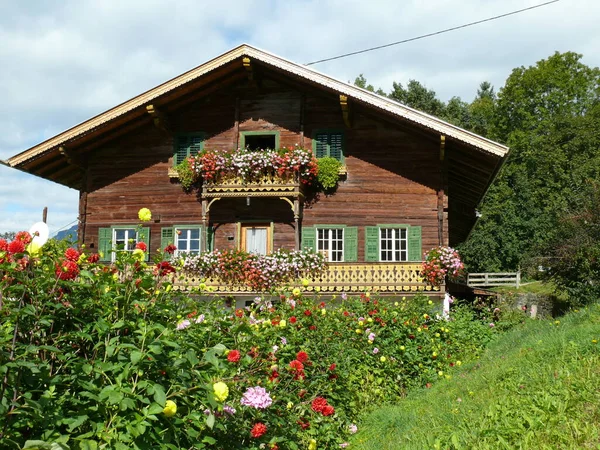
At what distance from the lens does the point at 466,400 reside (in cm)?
729

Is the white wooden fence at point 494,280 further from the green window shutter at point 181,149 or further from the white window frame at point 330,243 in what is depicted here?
the green window shutter at point 181,149

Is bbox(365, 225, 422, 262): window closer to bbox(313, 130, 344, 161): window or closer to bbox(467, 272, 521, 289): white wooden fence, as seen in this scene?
bbox(313, 130, 344, 161): window

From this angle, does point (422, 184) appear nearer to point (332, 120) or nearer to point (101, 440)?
point (332, 120)

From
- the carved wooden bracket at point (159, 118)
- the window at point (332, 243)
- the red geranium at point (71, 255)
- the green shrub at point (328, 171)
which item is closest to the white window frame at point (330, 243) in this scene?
the window at point (332, 243)

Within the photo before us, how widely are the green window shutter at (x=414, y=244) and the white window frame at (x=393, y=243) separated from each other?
129mm

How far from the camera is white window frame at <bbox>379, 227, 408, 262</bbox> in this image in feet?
61.2

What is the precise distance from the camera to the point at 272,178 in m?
18.5

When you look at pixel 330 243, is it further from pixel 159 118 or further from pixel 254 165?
pixel 159 118

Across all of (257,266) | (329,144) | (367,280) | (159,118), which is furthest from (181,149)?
(367,280)

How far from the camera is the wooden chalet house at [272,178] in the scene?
1823 cm

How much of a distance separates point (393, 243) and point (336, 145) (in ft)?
11.9

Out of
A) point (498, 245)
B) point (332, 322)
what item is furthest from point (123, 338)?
point (498, 245)

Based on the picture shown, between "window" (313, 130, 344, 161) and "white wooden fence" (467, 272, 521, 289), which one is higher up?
A: "window" (313, 130, 344, 161)

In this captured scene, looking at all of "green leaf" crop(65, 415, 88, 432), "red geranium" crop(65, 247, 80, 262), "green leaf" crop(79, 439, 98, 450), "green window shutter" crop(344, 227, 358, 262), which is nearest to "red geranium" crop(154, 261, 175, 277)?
"red geranium" crop(65, 247, 80, 262)
